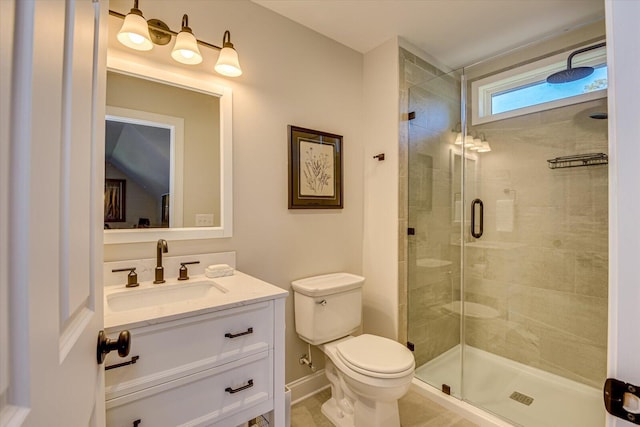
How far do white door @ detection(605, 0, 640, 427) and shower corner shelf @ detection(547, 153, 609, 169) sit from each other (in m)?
1.88

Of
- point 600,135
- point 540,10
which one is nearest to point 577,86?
point 600,135

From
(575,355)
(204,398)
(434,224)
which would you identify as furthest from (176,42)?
(575,355)

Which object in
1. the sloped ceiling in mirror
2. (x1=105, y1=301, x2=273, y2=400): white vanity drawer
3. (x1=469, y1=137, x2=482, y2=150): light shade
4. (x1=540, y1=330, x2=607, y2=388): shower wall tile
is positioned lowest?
(x1=540, y1=330, x2=607, y2=388): shower wall tile

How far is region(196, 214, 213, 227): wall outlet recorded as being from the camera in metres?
1.63

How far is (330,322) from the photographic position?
6.15 feet

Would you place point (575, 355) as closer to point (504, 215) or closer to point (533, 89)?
point (504, 215)

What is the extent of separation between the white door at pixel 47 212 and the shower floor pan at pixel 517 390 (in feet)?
7.27

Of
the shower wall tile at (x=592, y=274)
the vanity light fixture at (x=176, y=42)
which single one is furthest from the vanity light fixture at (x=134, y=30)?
the shower wall tile at (x=592, y=274)

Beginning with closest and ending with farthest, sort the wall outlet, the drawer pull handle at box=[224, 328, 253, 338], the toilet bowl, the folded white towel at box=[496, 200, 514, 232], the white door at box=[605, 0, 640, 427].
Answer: the white door at box=[605, 0, 640, 427] < the drawer pull handle at box=[224, 328, 253, 338] < the toilet bowl < the wall outlet < the folded white towel at box=[496, 200, 514, 232]

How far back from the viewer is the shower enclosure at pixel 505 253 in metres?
2.02

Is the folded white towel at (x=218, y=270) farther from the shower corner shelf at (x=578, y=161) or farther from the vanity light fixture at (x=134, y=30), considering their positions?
the shower corner shelf at (x=578, y=161)

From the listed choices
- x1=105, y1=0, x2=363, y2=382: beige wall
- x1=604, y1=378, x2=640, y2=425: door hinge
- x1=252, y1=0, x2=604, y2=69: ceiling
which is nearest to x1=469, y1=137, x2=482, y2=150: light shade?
x1=252, y1=0, x2=604, y2=69: ceiling

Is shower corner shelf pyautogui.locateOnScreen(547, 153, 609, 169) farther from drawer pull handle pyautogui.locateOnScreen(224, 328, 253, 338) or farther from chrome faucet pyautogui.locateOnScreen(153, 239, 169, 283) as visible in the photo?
chrome faucet pyautogui.locateOnScreen(153, 239, 169, 283)

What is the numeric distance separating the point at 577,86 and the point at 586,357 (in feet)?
6.16
